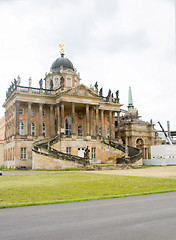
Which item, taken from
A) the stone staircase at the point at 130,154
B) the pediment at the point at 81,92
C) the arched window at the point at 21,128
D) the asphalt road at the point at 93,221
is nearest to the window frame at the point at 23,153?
the arched window at the point at 21,128

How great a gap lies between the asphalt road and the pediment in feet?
132

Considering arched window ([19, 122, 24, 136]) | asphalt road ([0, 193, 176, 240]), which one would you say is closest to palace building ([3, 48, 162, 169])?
arched window ([19, 122, 24, 136])

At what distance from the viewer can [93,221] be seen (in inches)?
350

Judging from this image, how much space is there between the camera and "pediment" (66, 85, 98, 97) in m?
51.8

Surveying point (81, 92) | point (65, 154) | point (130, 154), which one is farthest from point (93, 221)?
point (81, 92)

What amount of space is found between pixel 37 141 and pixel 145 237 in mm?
44161

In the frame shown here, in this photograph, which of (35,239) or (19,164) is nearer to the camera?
(35,239)

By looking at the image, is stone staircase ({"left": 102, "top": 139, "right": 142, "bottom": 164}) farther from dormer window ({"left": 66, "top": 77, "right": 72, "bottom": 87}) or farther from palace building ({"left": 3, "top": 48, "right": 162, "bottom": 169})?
dormer window ({"left": 66, "top": 77, "right": 72, "bottom": 87})

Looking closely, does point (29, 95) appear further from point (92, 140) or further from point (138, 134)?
point (138, 134)

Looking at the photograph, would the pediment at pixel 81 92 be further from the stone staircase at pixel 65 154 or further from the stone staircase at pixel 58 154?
the stone staircase at pixel 58 154

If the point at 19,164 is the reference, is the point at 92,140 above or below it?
above

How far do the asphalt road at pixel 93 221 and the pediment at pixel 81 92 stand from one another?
1589 inches

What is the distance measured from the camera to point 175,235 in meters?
7.29

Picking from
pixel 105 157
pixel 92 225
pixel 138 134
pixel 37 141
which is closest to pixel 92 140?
pixel 105 157
